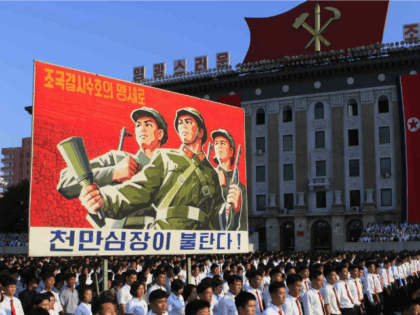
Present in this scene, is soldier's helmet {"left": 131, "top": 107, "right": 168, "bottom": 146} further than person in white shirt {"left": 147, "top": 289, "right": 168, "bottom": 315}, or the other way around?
soldier's helmet {"left": 131, "top": 107, "right": 168, "bottom": 146}

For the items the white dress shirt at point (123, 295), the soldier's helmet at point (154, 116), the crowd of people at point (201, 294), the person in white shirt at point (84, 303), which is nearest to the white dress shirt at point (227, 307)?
the crowd of people at point (201, 294)

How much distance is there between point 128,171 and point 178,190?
1651 mm

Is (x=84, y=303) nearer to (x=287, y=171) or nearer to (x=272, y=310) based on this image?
(x=272, y=310)

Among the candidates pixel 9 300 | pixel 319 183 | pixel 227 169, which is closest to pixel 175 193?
pixel 227 169

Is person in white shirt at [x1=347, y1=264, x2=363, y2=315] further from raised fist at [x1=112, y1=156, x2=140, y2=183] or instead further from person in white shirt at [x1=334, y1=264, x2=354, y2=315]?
raised fist at [x1=112, y1=156, x2=140, y2=183]

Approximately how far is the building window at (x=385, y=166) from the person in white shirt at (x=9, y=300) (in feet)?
135

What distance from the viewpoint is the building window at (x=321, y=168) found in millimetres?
48500

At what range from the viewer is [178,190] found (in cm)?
1412

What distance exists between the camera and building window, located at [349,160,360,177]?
4747 centimetres

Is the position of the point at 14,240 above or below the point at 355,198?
below

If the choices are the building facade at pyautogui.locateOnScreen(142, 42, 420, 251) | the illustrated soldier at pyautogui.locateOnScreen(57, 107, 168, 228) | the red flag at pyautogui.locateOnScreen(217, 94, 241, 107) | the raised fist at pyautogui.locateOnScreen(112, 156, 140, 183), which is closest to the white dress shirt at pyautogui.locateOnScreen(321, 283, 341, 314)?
the illustrated soldier at pyautogui.locateOnScreen(57, 107, 168, 228)

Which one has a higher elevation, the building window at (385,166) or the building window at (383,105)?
the building window at (383,105)

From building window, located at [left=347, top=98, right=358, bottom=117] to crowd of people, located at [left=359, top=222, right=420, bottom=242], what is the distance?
11047 mm

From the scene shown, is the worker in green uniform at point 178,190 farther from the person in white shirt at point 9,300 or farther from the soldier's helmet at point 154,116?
the person in white shirt at point 9,300
